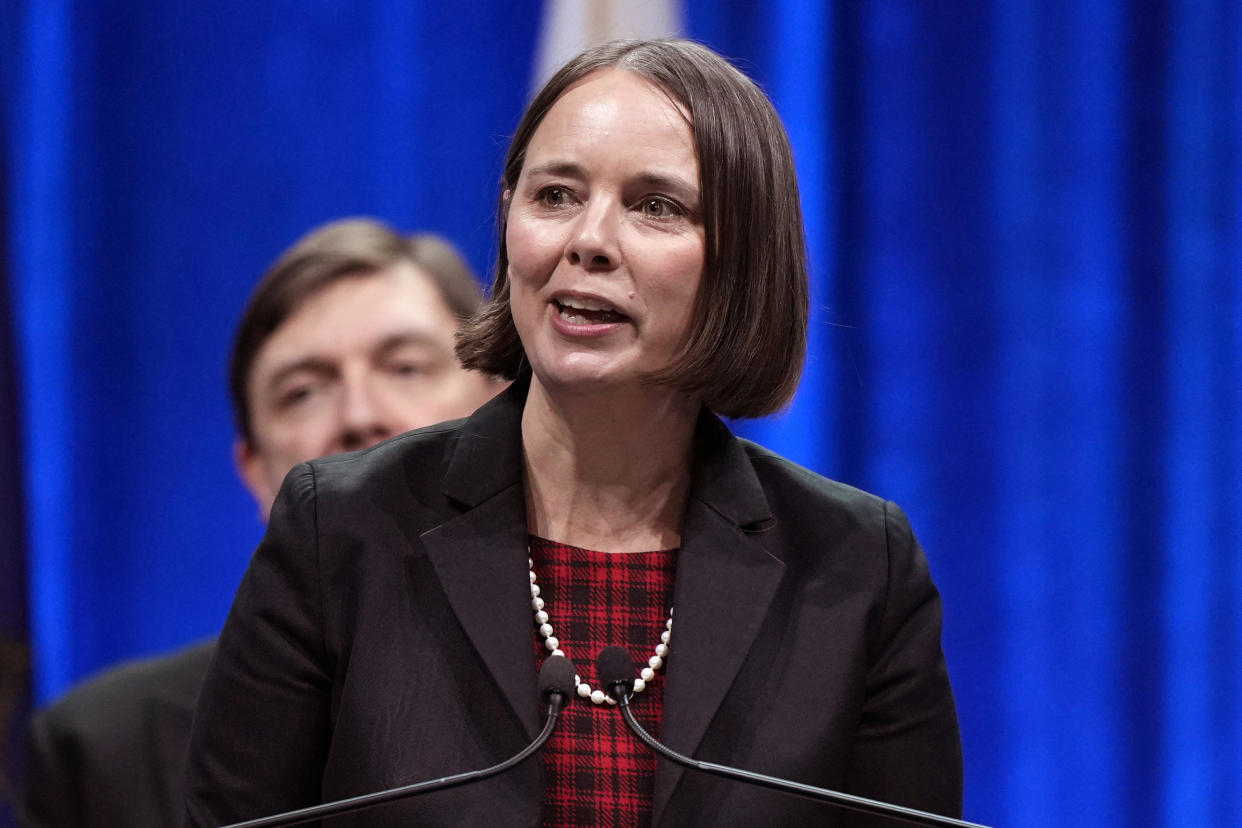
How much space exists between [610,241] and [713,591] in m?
0.33

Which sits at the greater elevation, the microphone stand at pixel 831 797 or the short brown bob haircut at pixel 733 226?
the short brown bob haircut at pixel 733 226

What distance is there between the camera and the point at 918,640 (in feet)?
4.40

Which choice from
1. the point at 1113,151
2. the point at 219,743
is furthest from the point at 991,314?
the point at 219,743

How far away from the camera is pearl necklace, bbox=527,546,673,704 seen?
1.29m

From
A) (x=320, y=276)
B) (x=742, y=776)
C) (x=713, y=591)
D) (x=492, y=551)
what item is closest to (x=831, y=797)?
(x=742, y=776)

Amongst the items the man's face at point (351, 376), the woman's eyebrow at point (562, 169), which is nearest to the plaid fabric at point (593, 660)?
the woman's eyebrow at point (562, 169)

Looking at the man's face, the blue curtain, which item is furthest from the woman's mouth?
the blue curtain

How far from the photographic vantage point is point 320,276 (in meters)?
2.40

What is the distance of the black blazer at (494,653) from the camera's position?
3.96 feet

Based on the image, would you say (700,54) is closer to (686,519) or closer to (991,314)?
(686,519)

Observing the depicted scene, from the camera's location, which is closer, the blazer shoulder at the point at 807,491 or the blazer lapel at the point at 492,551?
the blazer lapel at the point at 492,551

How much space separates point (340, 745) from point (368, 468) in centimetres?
25

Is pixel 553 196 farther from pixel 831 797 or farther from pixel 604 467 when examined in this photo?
pixel 831 797

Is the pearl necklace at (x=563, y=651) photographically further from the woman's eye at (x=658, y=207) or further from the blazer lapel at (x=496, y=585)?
the woman's eye at (x=658, y=207)
